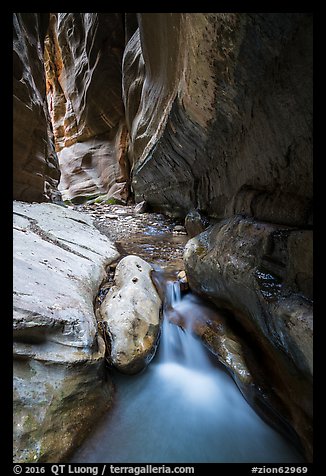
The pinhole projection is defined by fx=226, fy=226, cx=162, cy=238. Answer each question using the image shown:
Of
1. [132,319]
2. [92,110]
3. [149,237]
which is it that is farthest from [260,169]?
[92,110]

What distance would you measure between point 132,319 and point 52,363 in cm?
87

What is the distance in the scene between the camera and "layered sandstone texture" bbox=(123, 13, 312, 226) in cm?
157

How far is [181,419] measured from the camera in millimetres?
2049

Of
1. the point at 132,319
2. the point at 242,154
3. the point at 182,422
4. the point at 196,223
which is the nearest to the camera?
the point at 182,422

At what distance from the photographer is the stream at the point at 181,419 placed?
1719mm

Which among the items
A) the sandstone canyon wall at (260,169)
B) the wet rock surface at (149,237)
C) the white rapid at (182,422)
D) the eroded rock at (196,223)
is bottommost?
the white rapid at (182,422)

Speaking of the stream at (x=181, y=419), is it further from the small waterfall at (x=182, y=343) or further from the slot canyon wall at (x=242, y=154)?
the slot canyon wall at (x=242, y=154)

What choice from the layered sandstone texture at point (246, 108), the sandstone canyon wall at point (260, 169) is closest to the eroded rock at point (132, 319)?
the sandstone canyon wall at point (260, 169)

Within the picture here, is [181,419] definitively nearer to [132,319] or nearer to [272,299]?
[132,319]

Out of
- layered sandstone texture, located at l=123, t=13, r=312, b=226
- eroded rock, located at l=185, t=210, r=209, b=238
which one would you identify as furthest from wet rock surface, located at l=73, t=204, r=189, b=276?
layered sandstone texture, located at l=123, t=13, r=312, b=226

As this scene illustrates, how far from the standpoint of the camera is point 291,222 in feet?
6.61

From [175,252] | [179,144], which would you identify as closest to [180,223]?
[175,252]

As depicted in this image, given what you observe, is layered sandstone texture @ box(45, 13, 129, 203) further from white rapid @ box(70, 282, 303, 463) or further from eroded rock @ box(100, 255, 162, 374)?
white rapid @ box(70, 282, 303, 463)

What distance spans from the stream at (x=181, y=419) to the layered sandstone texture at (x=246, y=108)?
1.75 m
